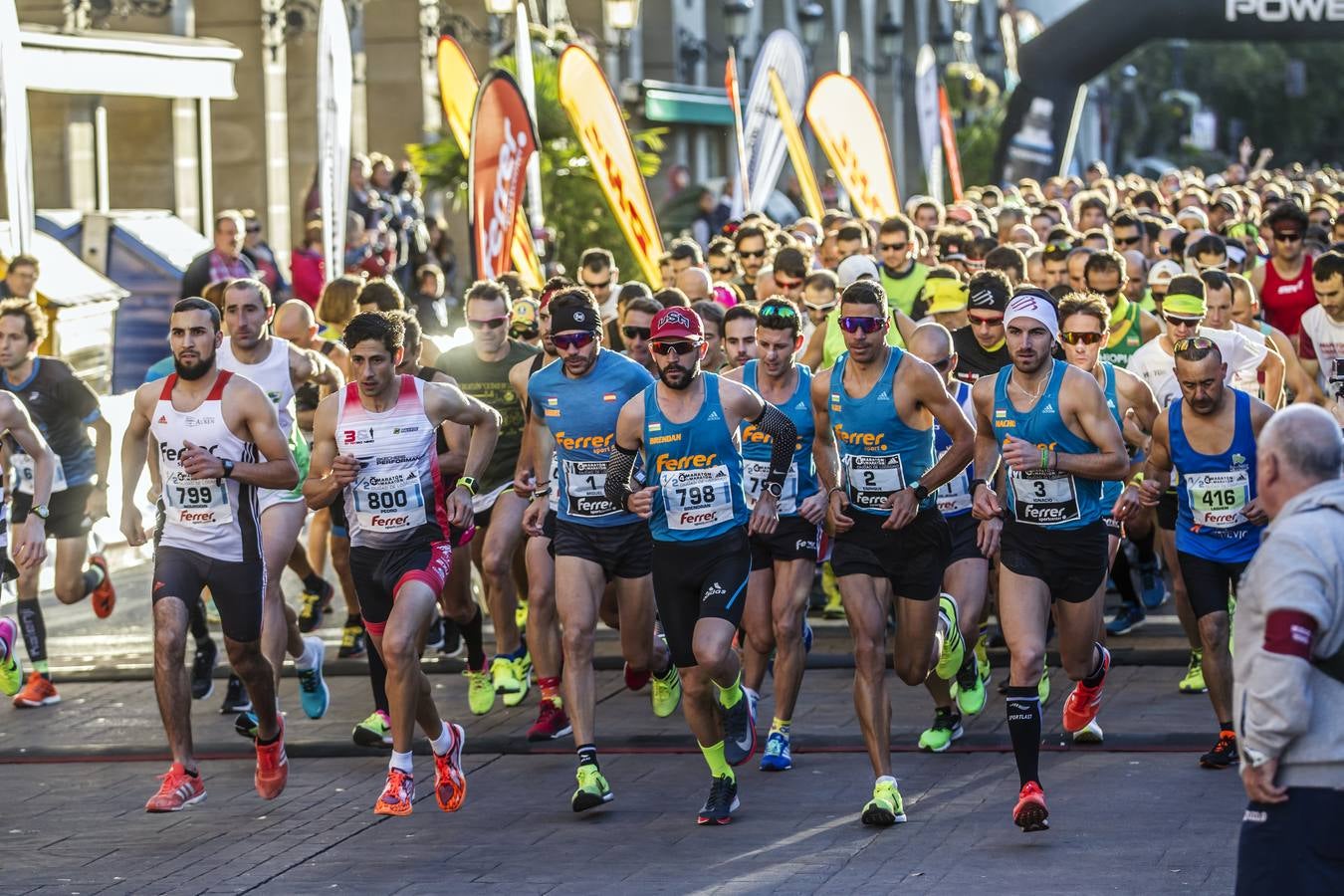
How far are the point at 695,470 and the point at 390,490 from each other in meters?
1.22

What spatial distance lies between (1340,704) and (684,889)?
2.80m

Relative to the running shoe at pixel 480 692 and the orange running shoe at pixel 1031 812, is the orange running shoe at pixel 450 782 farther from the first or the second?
the orange running shoe at pixel 1031 812

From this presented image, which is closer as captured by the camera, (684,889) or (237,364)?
(684,889)

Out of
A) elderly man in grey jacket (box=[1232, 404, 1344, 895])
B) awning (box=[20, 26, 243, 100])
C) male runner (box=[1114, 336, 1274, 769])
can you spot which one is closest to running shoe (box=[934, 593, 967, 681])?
male runner (box=[1114, 336, 1274, 769])

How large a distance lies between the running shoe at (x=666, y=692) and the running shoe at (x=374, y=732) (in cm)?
124

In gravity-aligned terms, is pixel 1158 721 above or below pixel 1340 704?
below

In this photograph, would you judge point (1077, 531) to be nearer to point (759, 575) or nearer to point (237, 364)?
point (759, 575)

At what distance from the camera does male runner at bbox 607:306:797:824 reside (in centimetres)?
852

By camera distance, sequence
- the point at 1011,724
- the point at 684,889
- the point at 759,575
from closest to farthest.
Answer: the point at 684,889, the point at 1011,724, the point at 759,575

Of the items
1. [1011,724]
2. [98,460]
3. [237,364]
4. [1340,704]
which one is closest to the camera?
[1340,704]

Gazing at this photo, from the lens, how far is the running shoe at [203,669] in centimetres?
1130

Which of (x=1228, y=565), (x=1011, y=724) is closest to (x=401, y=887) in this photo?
(x=1011, y=724)

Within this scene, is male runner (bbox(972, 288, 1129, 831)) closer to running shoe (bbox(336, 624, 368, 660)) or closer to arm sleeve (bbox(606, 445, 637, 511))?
arm sleeve (bbox(606, 445, 637, 511))

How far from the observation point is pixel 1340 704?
17.3 feet
